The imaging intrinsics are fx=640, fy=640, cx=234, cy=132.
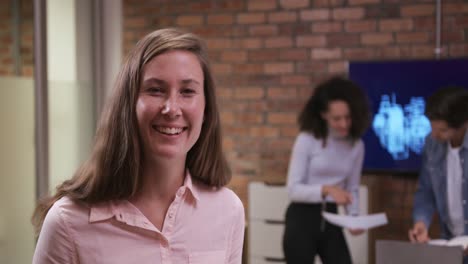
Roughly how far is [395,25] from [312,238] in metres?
1.98

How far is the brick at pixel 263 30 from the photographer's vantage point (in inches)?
191

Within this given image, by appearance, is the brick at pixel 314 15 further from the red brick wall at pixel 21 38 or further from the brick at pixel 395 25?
the red brick wall at pixel 21 38

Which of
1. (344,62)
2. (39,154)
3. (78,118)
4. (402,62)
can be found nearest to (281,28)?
(344,62)

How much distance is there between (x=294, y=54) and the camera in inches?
190

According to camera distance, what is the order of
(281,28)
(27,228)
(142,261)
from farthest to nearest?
(281,28)
(27,228)
(142,261)

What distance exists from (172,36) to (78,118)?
2.01 metres

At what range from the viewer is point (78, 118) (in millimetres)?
3158

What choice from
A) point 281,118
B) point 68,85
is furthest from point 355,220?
point 281,118

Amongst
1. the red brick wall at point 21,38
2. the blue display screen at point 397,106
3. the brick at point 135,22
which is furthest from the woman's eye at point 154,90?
the brick at point 135,22

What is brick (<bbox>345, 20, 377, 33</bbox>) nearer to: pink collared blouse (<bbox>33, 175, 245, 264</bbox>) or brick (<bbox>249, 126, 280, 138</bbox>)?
brick (<bbox>249, 126, 280, 138</bbox>)

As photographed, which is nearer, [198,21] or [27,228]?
[27,228]

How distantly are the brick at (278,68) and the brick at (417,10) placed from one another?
90 cm

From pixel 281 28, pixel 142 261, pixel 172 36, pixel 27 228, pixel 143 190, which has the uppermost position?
pixel 281 28

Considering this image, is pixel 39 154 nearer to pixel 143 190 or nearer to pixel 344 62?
pixel 143 190
